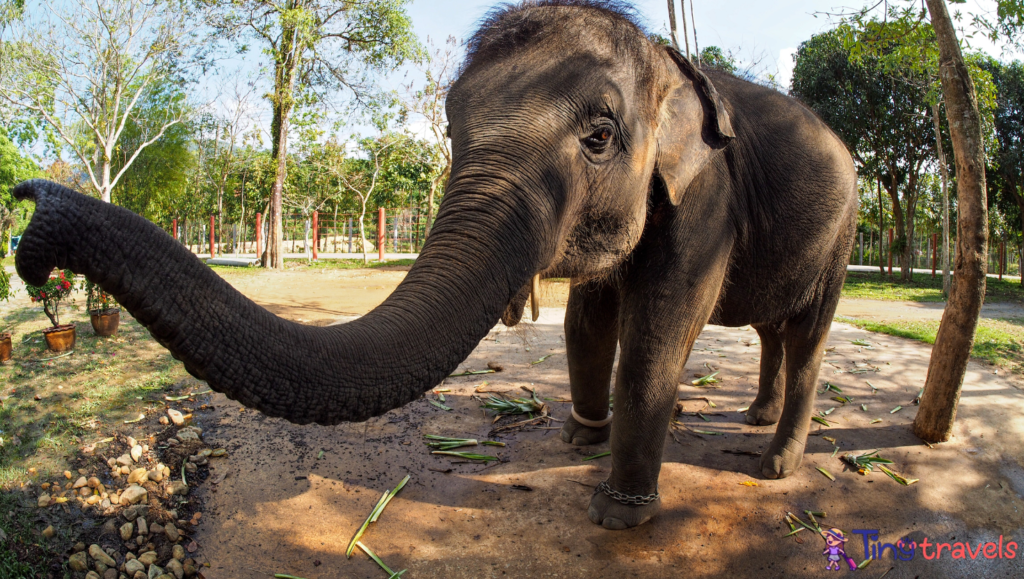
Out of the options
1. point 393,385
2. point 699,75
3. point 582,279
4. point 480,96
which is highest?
point 699,75

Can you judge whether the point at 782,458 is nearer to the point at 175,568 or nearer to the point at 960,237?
the point at 960,237

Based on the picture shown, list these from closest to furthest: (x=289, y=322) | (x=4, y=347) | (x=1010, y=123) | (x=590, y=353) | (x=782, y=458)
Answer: (x=289, y=322), (x=782, y=458), (x=590, y=353), (x=4, y=347), (x=1010, y=123)

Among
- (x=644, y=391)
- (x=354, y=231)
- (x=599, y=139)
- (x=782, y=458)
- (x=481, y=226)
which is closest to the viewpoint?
(x=481, y=226)

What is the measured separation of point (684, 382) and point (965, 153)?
9.04 ft

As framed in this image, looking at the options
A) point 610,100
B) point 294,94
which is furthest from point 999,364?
point 294,94

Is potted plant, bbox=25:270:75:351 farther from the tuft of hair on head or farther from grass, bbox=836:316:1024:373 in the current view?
grass, bbox=836:316:1024:373

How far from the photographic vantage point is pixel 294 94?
17891 mm

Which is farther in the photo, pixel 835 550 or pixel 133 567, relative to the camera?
pixel 835 550

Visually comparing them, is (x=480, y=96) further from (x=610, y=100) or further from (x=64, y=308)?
(x=64, y=308)

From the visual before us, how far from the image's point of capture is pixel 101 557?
9.03 ft

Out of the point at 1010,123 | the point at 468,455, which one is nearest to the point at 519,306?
the point at 468,455

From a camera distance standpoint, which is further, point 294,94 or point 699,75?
point 294,94

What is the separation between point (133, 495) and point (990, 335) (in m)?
9.27

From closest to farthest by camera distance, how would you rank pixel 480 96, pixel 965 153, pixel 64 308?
pixel 480 96 < pixel 965 153 < pixel 64 308
